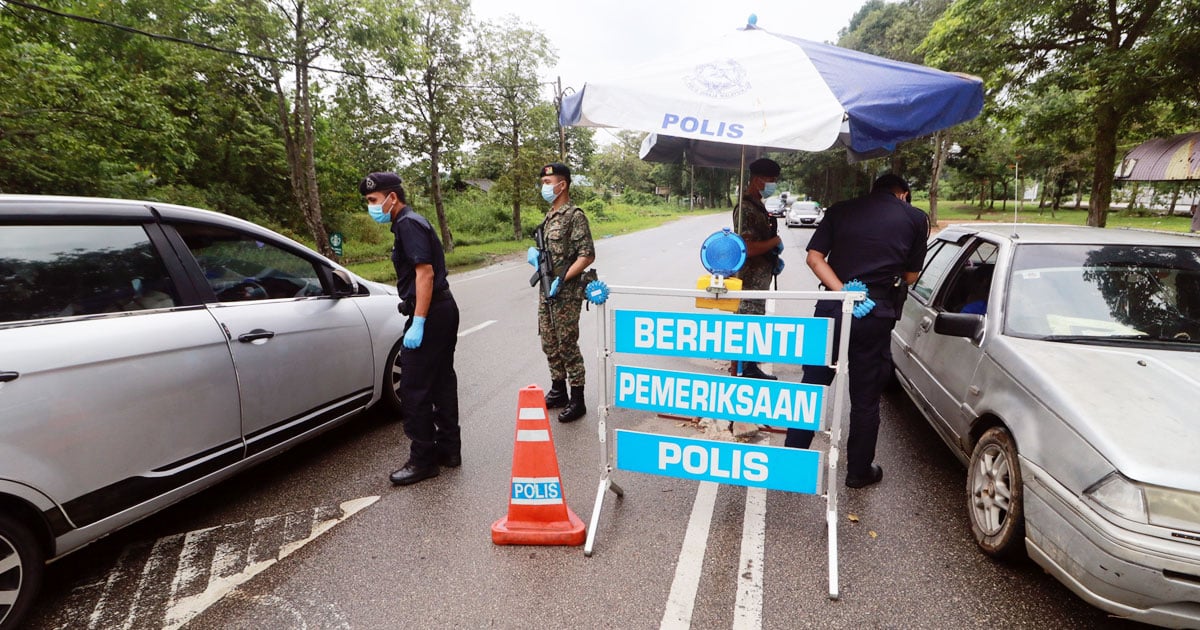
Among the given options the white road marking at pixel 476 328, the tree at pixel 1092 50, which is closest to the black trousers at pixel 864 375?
the white road marking at pixel 476 328

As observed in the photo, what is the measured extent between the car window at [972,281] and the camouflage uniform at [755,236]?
148cm

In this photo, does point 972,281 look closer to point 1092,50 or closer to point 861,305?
point 861,305

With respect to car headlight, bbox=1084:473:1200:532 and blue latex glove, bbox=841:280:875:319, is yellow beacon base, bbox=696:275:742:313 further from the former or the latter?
car headlight, bbox=1084:473:1200:532

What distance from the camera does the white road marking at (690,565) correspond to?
2.23m

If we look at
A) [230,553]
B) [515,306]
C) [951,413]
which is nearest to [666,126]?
[951,413]

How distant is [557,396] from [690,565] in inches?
84.7

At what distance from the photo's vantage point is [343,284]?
3.75m

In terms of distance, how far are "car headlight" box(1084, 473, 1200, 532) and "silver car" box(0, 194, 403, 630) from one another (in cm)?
382

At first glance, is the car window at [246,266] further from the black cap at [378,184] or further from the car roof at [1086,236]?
the car roof at [1086,236]

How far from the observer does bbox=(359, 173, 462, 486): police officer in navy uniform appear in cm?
315

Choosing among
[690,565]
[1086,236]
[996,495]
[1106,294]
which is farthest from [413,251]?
[1086,236]

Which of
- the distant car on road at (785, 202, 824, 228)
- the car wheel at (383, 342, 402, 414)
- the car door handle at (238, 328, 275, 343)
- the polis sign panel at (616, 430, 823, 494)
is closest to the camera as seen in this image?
the polis sign panel at (616, 430, 823, 494)

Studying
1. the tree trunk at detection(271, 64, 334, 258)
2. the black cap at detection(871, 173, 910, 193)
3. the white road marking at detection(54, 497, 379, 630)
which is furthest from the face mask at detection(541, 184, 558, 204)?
the tree trunk at detection(271, 64, 334, 258)

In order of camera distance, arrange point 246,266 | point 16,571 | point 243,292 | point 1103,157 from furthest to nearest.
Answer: point 1103,157, point 246,266, point 243,292, point 16,571
